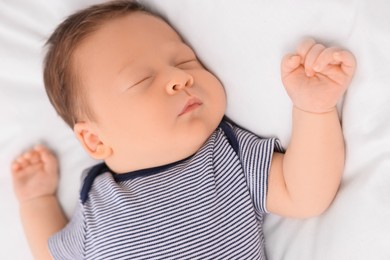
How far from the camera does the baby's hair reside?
1154 millimetres

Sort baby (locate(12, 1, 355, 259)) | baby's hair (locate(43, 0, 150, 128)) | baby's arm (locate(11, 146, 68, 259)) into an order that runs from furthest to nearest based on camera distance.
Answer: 1. baby's arm (locate(11, 146, 68, 259))
2. baby's hair (locate(43, 0, 150, 128))
3. baby (locate(12, 1, 355, 259))

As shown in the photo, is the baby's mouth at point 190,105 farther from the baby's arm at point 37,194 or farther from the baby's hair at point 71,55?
the baby's arm at point 37,194

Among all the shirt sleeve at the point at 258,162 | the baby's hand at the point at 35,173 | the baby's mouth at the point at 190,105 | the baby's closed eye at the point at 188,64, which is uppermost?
the baby's closed eye at the point at 188,64

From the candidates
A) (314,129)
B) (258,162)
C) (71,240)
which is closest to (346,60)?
(314,129)

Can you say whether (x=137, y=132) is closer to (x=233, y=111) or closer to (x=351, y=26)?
(x=233, y=111)

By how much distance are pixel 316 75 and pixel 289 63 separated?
0.05 m

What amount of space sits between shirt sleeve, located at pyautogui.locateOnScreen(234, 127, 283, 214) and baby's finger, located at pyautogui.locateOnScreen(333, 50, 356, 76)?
222mm

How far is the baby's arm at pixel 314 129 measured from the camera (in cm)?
92

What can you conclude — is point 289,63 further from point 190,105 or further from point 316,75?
point 190,105

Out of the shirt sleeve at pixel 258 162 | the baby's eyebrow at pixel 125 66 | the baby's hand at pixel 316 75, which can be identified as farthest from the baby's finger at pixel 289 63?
the baby's eyebrow at pixel 125 66

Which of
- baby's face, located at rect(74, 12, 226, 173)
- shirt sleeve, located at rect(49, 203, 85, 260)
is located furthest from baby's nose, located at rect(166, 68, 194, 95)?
shirt sleeve, located at rect(49, 203, 85, 260)

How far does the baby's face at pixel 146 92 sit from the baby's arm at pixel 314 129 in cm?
19

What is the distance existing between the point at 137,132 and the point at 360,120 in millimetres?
430

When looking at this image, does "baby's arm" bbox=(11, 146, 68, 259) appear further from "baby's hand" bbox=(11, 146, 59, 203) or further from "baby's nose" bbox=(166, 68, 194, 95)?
"baby's nose" bbox=(166, 68, 194, 95)
